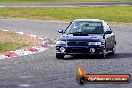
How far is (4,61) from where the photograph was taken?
18625 millimetres

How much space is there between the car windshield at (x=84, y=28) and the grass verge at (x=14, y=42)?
10.4 feet

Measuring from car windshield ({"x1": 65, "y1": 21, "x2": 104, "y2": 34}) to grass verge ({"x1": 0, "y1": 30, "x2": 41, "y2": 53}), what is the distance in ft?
10.4

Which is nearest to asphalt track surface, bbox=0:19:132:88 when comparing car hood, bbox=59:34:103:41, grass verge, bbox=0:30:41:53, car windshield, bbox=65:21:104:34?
car hood, bbox=59:34:103:41

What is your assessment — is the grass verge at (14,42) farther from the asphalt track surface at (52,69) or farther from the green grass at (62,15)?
the green grass at (62,15)

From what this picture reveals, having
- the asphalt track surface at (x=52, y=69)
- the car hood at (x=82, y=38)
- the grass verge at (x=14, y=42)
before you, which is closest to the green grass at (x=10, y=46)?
the grass verge at (x=14, y=42)

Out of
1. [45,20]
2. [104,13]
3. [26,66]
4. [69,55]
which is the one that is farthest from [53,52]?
[104,13]

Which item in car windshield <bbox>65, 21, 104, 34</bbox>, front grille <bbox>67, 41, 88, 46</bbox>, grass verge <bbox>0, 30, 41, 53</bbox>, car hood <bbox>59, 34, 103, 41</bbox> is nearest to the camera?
front grille <bbox>67, 41, 88, 46</bbox>

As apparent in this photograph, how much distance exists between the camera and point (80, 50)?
19375 mm

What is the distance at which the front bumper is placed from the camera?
19375mm

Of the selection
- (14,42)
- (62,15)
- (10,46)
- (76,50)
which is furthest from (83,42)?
(62,15)

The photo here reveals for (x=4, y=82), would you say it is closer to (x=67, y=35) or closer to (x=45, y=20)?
(x=67, y=35)

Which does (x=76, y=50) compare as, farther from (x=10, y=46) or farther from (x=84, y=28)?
(x=10, y=46)

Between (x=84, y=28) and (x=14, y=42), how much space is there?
263 inches

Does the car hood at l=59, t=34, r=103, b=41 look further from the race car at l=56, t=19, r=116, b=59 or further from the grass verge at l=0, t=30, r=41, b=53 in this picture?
the grass verge at l=0, t=30, r=41, b=53
